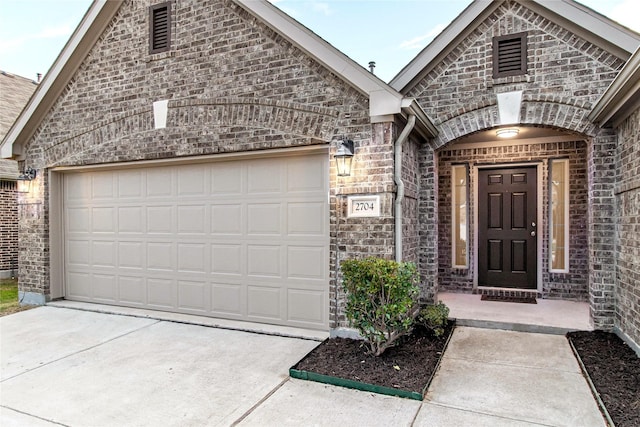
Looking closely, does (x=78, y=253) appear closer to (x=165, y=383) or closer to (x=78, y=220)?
(x=78, y=220)

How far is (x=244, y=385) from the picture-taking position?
355cm

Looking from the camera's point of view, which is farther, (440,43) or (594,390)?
(440,43)

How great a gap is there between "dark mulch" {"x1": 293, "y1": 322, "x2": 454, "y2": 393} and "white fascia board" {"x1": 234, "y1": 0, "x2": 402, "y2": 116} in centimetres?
267

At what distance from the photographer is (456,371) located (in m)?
3.81

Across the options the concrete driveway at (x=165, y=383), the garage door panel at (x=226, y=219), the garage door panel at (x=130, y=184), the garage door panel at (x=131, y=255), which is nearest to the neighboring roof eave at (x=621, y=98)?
the concrete driveway at (x=165, y=383)

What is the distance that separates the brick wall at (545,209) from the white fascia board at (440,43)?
1894 mm

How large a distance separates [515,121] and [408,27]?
822 centimetres

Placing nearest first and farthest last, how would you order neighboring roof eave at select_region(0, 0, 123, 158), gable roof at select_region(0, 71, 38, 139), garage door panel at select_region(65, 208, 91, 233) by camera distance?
neighboring roof eave at select_region(0, 0, 123, 158) < garage door panel at select_region(65, 208, 91, 233) < gable roof at select_region(0, 71, 38, 139)

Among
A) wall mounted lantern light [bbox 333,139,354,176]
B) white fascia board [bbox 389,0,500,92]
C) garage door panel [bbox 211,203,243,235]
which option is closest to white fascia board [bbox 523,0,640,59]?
white fascia board [bbox 389,0,500,92]

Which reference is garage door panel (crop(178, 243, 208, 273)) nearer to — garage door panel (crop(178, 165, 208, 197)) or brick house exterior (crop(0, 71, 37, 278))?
garage door panel (crop(178, 165, 208, 197))

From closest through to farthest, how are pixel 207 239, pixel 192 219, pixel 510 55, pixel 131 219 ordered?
pixel 510 55 → pixel 207 239 → pixel 192 219 → pixel 131 219

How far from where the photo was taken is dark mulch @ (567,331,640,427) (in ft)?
9.64

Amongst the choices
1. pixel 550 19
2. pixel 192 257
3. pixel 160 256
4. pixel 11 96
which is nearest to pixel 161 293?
pixel 160 256

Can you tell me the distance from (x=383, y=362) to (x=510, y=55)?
14.3 ft
